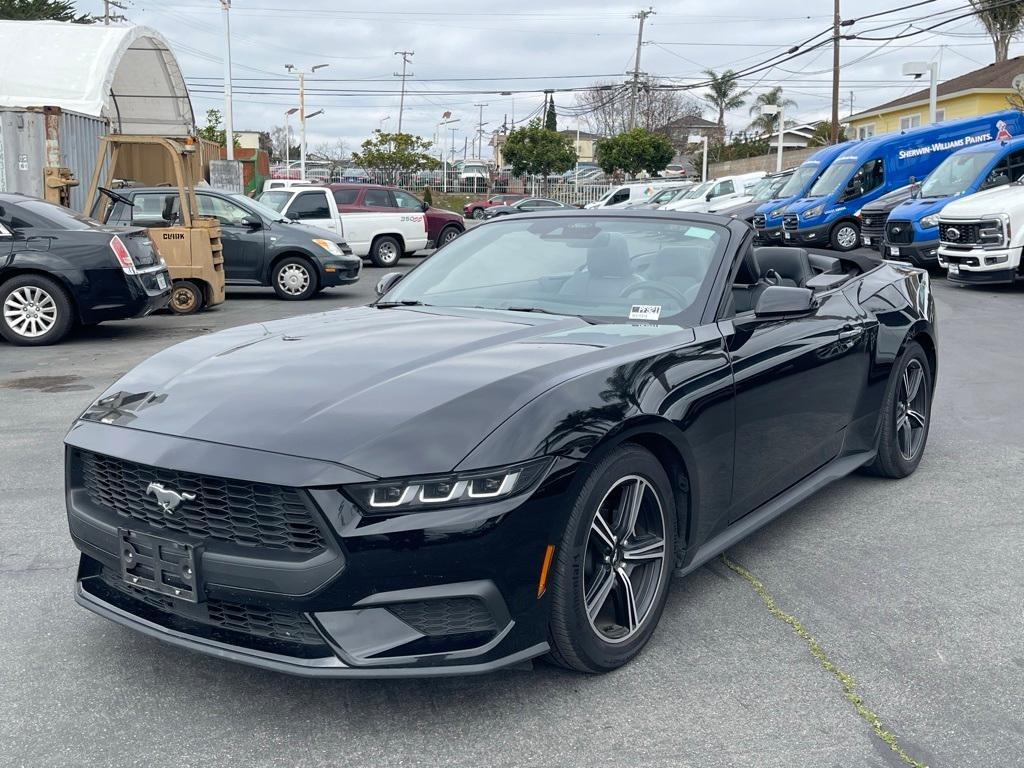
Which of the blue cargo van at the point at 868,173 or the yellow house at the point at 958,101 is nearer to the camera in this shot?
the blue cargo van at the point at 868,173

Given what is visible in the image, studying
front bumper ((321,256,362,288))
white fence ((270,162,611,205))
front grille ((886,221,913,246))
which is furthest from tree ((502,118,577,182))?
front bumper ((321,256,362,288))

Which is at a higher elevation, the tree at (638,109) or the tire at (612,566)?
the tree at (638,109)

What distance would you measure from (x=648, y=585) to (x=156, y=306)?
8.94 meters

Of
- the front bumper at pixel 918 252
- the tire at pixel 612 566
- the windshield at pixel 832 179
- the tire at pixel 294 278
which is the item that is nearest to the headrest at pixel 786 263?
the tire at pixel 612 566

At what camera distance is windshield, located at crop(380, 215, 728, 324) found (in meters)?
4.24

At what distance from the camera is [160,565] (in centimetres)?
295

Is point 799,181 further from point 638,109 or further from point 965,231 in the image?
point 638,109

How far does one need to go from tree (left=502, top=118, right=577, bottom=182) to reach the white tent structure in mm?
32537

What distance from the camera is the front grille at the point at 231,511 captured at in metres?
2.79

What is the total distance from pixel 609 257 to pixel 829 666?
1.90m

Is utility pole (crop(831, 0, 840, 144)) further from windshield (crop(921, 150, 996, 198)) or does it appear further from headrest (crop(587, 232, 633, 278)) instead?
headrest (crop(587, 232, 633, 278))

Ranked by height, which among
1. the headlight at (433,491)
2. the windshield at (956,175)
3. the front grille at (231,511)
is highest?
the windshield at (956,175)

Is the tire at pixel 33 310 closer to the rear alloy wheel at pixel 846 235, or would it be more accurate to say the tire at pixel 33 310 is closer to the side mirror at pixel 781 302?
the side mirror at pixel 781 302

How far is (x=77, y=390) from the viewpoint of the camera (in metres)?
8.28
